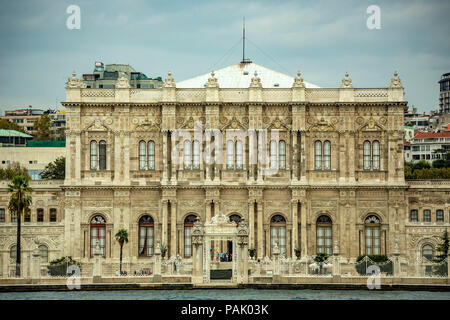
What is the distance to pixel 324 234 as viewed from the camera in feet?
199

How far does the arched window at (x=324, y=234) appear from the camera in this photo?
60.4 m

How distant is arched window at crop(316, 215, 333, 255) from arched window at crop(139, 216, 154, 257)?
997cm

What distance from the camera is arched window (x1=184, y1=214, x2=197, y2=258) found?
6031 centimetres

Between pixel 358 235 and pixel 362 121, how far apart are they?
6.83 metres

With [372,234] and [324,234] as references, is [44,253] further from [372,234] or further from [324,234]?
[372,234]

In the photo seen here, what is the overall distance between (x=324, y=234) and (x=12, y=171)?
105ft

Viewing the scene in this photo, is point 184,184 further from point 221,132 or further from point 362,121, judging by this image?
point 362,121

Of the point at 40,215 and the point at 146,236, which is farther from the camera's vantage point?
the point at 40,215

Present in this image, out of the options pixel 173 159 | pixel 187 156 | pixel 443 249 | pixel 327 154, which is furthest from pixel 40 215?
pixel 443 249

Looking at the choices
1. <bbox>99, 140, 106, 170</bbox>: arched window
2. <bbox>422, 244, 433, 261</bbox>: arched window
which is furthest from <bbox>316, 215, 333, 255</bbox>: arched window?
<bbox>99, 140, 106, 170</bbox>: arched window

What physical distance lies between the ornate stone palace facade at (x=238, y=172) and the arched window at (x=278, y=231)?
0.22ft

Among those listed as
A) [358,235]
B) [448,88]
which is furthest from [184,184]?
[448,88]

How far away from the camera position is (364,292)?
1924 inches
